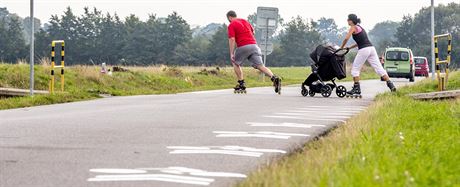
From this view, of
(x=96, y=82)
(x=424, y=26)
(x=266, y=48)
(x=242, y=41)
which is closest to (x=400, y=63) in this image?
(x=266, y=48)

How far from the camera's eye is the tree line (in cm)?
10750

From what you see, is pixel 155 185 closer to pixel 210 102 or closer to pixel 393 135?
pixel 393 135

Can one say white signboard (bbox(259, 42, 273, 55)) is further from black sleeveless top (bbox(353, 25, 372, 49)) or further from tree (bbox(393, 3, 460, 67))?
tree (bbox(393, 3, 460, 67))

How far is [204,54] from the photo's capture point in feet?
382

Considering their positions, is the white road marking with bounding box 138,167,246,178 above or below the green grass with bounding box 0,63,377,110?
below

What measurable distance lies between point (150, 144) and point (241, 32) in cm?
1149

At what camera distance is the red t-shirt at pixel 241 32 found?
62.6ft

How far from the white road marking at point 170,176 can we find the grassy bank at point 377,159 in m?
0.34

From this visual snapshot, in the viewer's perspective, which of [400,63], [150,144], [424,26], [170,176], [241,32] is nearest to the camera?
[170,176]

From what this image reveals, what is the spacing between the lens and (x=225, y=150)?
24.4 feet

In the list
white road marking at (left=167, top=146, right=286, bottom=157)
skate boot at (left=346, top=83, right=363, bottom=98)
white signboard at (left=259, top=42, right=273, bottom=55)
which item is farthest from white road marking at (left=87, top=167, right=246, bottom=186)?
white signboard at (left=259, top=42, right=273, bottom=55)

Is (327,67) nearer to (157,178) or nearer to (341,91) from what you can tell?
(341,91)

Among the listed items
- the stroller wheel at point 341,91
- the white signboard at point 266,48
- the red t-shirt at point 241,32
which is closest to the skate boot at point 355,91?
the stroller wheel at point 341,91

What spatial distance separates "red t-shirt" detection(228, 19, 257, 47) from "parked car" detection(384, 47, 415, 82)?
966 inches
